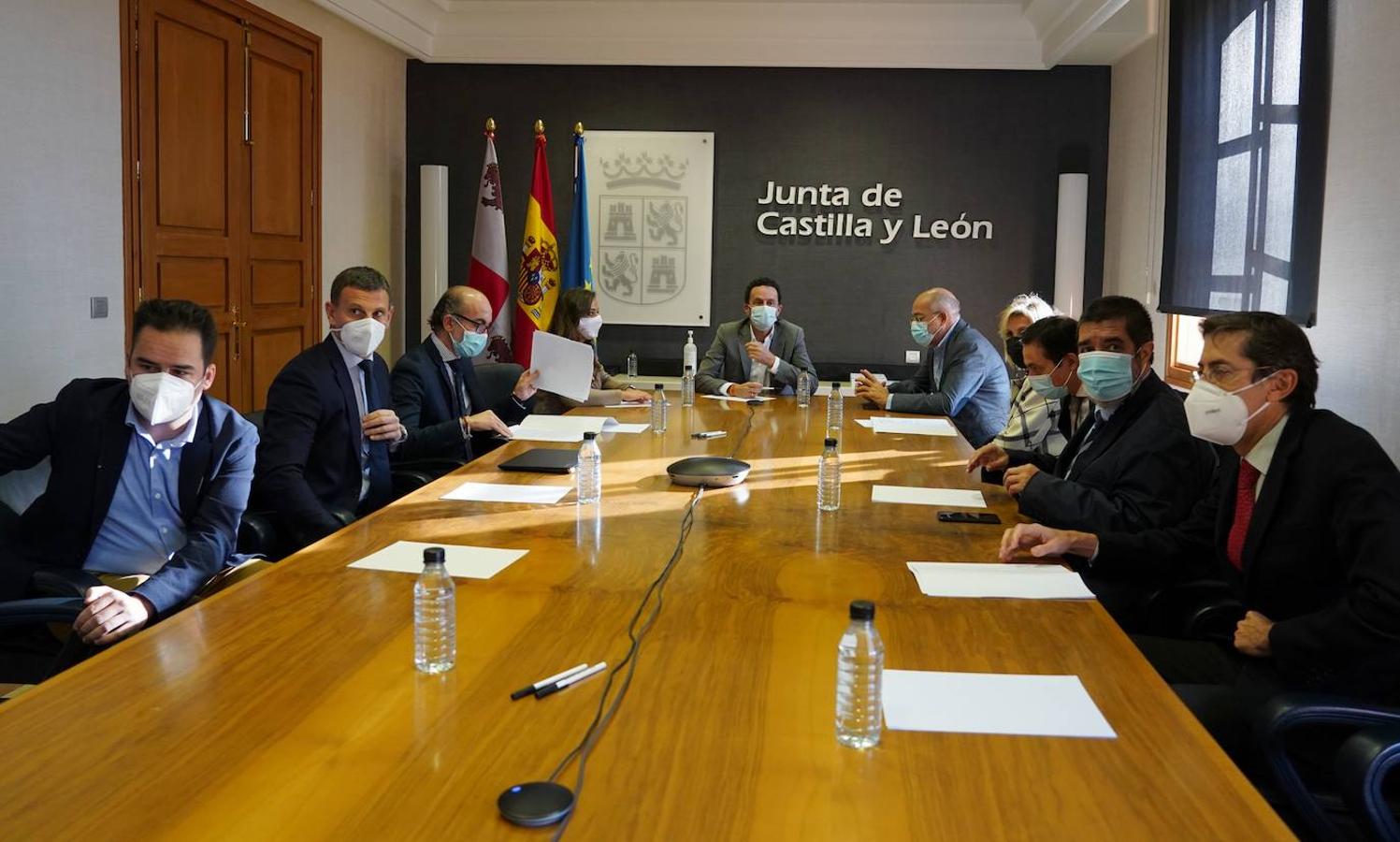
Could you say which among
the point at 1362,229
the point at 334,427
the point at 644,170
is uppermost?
the point at 644,170

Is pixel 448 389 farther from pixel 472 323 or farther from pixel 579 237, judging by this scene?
pixel 579 237

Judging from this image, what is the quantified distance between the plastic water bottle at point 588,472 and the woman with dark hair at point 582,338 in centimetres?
226

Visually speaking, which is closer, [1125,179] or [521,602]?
[521,602]

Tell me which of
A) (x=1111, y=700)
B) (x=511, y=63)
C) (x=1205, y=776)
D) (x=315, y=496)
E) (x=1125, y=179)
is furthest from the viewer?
(x=511, y=63)

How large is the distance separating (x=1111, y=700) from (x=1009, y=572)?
0.72m

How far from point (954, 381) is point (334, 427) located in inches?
116

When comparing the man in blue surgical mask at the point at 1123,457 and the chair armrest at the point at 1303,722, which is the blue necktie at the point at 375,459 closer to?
the man in blue surgical mask at the point at 1123,457

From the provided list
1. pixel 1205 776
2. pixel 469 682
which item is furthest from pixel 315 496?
pixel 1205 776

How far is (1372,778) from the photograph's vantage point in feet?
5.67

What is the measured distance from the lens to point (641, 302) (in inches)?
320

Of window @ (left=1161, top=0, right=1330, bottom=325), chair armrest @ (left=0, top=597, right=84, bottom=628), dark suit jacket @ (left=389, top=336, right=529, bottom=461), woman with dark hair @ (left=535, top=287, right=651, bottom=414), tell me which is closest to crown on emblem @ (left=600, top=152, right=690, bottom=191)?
woman with dark hair @ (left=535, top=287, right=651, bottom=414)

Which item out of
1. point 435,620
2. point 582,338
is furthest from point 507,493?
point 582,338

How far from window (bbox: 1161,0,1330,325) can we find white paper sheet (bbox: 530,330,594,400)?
2691mm

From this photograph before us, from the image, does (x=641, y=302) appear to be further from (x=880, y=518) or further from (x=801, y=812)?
(x=801, y=812)
